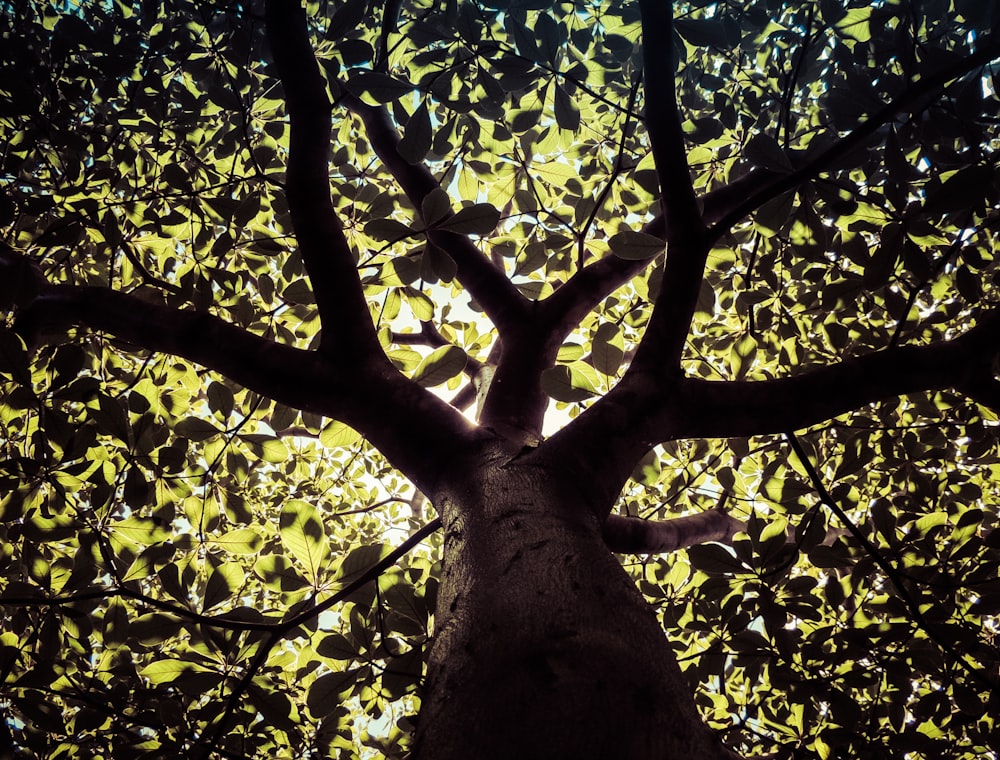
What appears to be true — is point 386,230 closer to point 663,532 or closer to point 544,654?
point 544,654

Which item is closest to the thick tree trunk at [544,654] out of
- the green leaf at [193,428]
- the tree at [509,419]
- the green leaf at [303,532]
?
the tree at [509,419]

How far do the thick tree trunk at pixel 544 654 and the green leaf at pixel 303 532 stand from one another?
534 mm

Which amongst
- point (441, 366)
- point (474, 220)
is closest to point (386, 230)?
point (474, 220)

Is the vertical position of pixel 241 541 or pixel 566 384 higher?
pixel 566 384

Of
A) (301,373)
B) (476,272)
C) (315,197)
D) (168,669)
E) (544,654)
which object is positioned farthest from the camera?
(476,272)

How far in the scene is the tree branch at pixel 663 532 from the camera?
1930 mm

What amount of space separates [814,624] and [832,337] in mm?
1218

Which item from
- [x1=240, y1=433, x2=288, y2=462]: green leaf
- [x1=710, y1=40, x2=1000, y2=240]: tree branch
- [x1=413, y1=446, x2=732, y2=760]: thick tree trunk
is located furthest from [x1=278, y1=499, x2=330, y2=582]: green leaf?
[x1=710, y1=40, x2=1000, y2=240]: tree branch

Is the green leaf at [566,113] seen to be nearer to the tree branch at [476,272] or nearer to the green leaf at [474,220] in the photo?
the tree branch at [476,272]

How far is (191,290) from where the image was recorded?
7.11ft

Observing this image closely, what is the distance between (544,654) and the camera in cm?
89

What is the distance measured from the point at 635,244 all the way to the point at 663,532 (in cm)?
118

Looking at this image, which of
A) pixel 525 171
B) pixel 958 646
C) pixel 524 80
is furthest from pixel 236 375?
pixel 958 646

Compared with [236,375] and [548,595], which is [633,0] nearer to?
[236,375]
